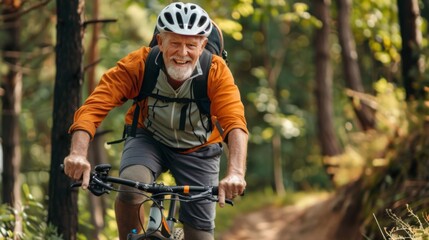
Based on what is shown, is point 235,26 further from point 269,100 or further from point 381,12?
point 269,100

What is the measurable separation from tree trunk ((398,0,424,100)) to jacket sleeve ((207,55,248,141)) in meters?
5.33

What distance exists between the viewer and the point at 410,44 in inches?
440

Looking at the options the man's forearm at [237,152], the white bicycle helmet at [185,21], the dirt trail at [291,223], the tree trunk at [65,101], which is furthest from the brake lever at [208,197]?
the dirt trail at [291,223]

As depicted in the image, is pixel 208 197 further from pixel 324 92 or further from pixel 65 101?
pixel 324 92

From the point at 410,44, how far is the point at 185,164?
5449 millimetres

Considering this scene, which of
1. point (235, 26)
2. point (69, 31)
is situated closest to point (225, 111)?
point (69, 31)

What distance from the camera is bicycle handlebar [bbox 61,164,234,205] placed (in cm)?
528

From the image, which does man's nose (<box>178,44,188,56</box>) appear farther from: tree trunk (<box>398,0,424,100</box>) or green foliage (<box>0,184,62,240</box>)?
tree trunk (<box>398,0,424,100</box>)

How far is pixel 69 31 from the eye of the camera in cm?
816

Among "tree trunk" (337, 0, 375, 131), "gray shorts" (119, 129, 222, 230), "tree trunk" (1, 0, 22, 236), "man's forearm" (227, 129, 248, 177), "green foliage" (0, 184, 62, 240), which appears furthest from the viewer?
"tree trunk" (337, 0, 375, 131)

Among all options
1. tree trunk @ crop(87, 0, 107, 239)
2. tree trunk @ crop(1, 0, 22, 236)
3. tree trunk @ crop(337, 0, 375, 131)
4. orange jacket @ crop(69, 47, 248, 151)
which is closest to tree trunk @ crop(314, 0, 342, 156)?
tree trunk @ crop(337, 0, 375, 131)

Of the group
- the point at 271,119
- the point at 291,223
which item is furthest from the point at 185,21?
the point at 271,119

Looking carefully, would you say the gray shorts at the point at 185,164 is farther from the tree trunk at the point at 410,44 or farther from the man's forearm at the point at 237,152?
the tree trunk at the point at 410,44

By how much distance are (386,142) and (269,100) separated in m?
11.8
